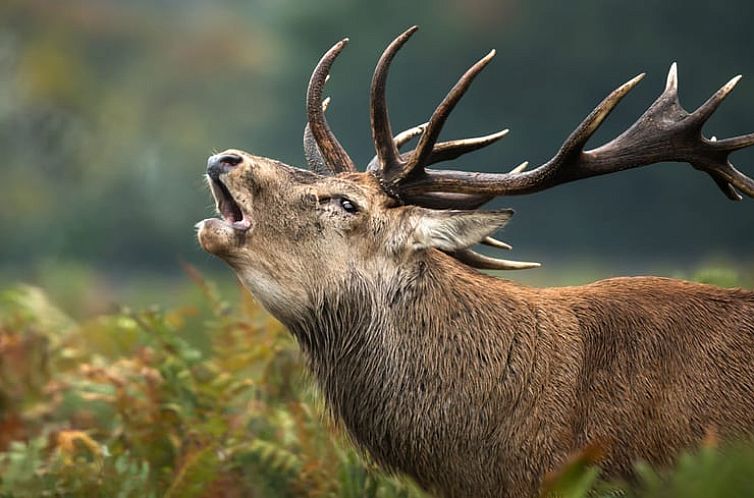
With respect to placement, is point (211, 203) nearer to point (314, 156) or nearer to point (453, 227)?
point (314, 156)

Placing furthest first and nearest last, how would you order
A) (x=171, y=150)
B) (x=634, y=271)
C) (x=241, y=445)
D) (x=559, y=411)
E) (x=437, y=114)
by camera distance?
(x=171, y=150), (x=634, y=271), (x=241, y=445), (x=437, y=114), (x=559, y=411)

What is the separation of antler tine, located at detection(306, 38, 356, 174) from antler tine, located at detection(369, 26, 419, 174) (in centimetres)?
25

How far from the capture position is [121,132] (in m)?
34.1

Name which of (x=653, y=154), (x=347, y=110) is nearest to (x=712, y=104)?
(x=653, y=154)

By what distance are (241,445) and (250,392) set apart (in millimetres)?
413

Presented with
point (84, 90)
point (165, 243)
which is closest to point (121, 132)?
point (84, 90)

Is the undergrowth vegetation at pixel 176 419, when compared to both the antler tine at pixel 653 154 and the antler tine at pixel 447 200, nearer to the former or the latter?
the antler tine at pixel 447 200

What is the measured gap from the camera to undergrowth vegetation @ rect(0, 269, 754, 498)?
555 cm

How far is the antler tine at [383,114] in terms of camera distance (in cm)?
502

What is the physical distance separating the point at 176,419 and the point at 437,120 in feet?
7.23

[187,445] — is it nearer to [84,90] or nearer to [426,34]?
[426,34]

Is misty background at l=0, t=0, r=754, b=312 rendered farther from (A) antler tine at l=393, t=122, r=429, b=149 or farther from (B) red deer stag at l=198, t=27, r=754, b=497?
(B) red deer stag at l=198, t=27, r=754, b=497

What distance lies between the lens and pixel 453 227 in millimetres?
4852

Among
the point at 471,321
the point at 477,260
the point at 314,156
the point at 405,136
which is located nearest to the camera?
the point at 471,321
